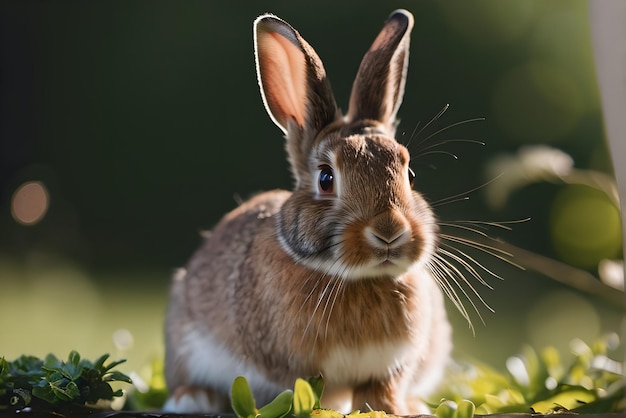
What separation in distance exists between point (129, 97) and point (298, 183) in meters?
1.44

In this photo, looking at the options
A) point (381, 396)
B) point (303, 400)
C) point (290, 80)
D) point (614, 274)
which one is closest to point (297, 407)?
point (303, 400)

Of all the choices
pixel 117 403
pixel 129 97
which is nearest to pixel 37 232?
pixel 129 97

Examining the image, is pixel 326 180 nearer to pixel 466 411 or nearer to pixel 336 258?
pixel 336 258

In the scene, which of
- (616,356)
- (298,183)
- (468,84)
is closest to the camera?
(298,183)

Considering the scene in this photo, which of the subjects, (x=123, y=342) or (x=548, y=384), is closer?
(x=548, y=384)

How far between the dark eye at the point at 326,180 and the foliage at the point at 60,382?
0.41 metres

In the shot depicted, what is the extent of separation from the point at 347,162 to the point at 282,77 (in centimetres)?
20

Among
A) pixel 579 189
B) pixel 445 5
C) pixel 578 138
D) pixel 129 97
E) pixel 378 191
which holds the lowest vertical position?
pixel 378 191

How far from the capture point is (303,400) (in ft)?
3.75

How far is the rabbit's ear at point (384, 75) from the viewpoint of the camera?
1.28 m

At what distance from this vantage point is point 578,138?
254 cm

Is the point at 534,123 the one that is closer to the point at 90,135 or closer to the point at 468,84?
the point at 468,84

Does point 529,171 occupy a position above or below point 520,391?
above

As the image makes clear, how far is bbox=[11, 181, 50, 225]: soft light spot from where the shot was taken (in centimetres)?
253
